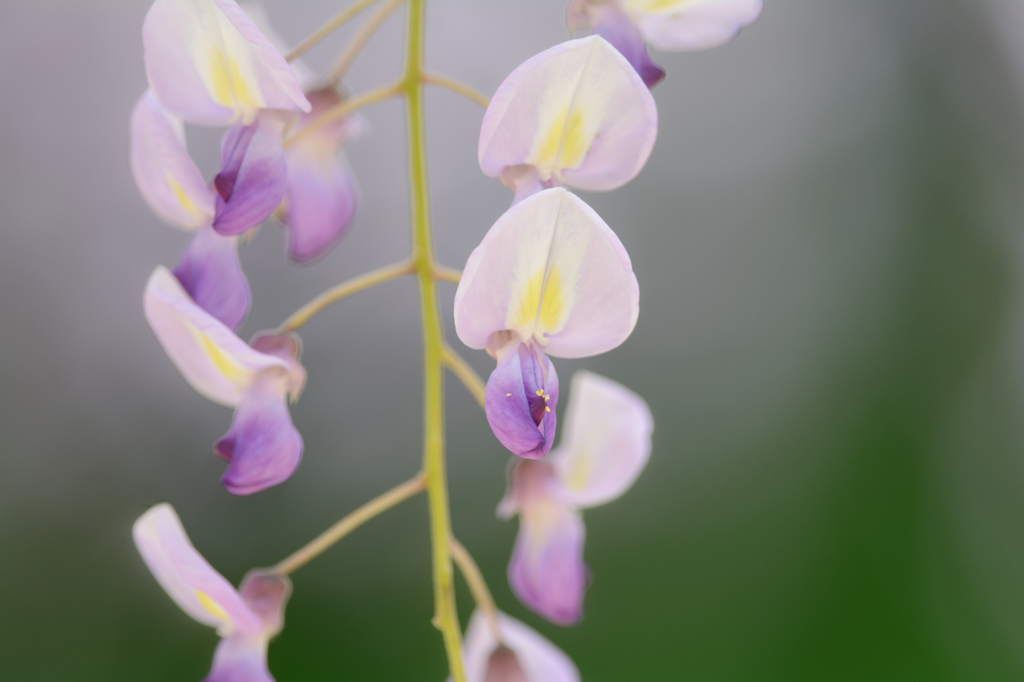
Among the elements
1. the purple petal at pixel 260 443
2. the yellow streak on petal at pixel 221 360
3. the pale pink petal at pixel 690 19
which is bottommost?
the purple petal at pixel 260 443

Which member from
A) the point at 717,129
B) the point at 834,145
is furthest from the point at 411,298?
the point at 834,145

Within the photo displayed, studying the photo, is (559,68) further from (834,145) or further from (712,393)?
(834,145)

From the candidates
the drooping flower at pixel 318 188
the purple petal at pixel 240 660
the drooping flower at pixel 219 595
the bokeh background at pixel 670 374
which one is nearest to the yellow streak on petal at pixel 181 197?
the drooping flower at pixel 318 188

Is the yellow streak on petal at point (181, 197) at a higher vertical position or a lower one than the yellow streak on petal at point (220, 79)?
lower

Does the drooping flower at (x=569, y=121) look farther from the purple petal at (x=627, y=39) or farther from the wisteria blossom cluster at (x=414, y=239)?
the purple petal at (x=627, y=39)

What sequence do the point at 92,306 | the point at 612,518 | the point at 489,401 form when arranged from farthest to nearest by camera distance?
the point at 92,306
the point at 612,518
the point at 489,401

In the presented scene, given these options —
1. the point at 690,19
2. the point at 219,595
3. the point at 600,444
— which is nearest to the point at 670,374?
the point at 600,444
